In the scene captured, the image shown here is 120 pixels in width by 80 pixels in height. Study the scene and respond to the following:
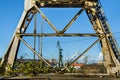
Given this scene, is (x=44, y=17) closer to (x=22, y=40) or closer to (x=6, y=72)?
(x=22, y=40)

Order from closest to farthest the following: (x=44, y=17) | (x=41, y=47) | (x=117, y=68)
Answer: (x=117, y=68) < (x=44, y=17) < (x=41, y=47)

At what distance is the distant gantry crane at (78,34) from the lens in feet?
108

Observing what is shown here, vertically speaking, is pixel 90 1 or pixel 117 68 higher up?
pixel 90 1

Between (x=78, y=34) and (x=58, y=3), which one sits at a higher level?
(x=58, y=3)

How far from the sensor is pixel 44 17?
1331 inches

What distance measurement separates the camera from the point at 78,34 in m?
Result: 32.8

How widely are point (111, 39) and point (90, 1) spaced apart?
5516 mm

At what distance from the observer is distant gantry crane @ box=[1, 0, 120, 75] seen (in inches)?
1302

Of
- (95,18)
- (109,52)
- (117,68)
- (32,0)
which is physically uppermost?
(32,0)

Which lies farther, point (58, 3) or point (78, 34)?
point (58, 3)

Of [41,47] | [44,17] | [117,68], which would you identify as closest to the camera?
[117,68]

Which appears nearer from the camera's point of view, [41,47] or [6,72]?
[6,72]

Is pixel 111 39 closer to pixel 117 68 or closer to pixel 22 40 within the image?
pixel 117 68

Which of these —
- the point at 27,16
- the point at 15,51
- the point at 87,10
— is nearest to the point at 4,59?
the point at 15,51
